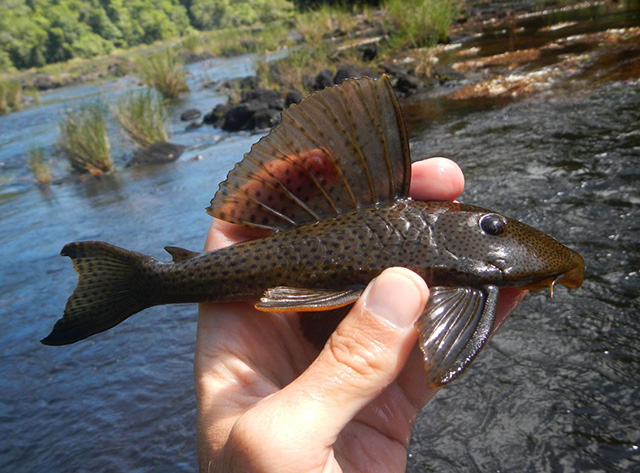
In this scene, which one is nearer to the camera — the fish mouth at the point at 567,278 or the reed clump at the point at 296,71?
the fish mouth at the point at 567,278

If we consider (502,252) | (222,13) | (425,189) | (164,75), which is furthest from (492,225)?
(222,13)

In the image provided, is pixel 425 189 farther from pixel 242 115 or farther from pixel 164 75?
pixel 164 75

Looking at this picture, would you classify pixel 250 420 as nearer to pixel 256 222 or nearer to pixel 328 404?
pixel 328 404

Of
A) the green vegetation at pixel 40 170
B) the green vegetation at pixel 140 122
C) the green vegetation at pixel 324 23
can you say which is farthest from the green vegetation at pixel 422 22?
the green vegetation at pixel 40 170

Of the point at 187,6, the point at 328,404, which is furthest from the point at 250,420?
the point at 187,6

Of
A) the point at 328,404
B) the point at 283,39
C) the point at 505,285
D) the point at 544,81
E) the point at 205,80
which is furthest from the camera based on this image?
the point at 283,39

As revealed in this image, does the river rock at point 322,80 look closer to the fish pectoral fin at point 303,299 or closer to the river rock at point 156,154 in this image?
the river rock at point 156,154

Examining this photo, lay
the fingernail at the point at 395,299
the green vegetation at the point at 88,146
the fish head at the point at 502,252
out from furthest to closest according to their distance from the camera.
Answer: the green vegetation at the point at 88,146, the fish head at the point at 502,252, the fingernail at the point at 395,299
